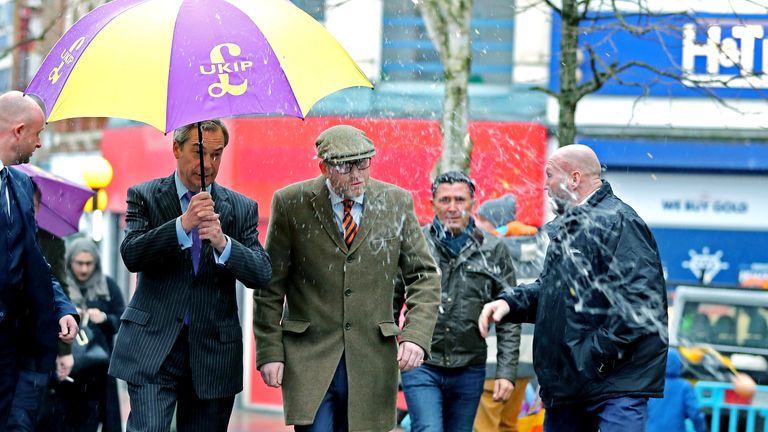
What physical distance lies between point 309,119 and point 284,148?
872mm

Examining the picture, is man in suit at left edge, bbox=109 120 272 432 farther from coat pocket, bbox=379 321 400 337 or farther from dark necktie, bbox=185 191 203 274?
coat pocket, bbox=379 321 400 337

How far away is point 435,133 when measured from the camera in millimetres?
17250

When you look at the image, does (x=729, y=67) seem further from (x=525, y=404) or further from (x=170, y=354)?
(x=170, y=354)

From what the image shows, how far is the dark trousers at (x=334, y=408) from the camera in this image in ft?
21.4

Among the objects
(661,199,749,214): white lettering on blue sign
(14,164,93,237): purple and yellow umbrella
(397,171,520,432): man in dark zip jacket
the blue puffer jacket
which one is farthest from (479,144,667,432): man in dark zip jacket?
(661,199,749,214): white lettering on blue sign

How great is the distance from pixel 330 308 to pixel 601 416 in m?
1.43

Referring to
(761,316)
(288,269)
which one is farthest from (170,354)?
(761,316)

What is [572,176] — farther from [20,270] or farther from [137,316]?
[20,270]

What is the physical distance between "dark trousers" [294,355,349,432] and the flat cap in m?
0.99

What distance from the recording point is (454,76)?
11.9 m

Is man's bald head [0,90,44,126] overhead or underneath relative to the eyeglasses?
overhead

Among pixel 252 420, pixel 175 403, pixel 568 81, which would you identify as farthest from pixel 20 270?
pixel 252 420

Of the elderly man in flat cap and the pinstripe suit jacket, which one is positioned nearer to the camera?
the pinstripe suit jacket

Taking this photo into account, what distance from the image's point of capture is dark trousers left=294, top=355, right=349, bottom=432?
21.4 feet
